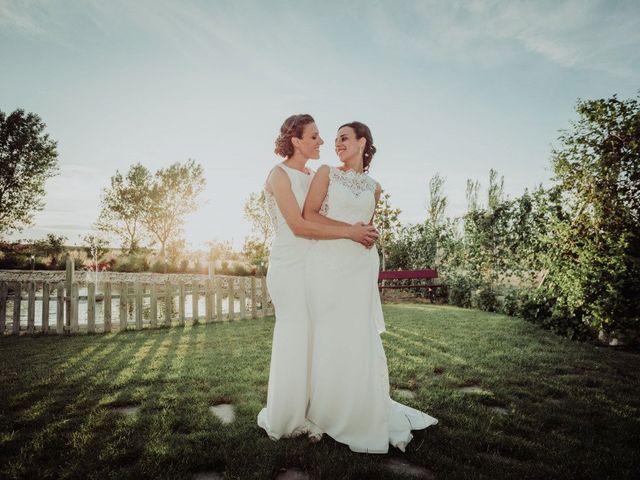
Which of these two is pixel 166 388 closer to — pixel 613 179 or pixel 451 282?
pixel 613 179

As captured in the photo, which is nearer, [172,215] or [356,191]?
[356,191]

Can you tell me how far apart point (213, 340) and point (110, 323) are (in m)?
2.86

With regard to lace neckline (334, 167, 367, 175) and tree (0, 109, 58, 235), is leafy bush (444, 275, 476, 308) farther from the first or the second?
tree (0, 109, 58, 235)

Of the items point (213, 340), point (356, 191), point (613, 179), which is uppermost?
point (613, 179)

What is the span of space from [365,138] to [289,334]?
1.80 metres

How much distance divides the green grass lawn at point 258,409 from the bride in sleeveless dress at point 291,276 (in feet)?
0.81

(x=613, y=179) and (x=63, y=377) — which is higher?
(x=613, y=179)

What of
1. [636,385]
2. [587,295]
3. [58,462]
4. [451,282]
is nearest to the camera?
[58,462]

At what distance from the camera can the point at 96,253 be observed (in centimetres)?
3238

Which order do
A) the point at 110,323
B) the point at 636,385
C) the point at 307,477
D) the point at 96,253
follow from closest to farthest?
1. the point at 307,477
2. the point at 636,385
3. the point at 110,323
4. the point at 96,253

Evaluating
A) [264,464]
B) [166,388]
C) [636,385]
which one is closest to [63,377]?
[166,388]

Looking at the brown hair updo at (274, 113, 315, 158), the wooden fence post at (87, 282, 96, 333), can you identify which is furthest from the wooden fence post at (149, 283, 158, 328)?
the brown hair updo at (274, 113, 315, 158)

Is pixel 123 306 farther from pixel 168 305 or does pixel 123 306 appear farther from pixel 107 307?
pixel 168 305

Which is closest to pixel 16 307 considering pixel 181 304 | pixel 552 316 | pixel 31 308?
pixel 31 308
